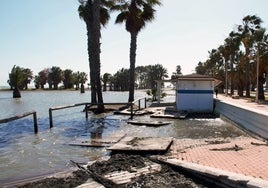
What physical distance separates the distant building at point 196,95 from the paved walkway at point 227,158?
545 inches

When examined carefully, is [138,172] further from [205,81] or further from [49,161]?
[205,81]

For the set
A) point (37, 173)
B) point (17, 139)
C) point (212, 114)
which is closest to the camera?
point (37, 173)

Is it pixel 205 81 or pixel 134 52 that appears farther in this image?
pixel 134 52

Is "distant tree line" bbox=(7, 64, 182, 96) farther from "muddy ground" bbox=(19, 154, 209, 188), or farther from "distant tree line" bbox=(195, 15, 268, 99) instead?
"muddy ground" bbox=(19, 154, 209, 188)

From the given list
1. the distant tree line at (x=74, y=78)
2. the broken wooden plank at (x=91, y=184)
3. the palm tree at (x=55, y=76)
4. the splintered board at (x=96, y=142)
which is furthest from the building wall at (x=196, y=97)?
the palm tree at (x=55, y=76)

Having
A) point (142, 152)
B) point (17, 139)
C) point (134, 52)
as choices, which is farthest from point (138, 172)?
point (134, 52)

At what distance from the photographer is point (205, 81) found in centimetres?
2644

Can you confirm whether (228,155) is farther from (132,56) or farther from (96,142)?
(132,56)

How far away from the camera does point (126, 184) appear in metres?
7.57

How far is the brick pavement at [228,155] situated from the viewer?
806 cm

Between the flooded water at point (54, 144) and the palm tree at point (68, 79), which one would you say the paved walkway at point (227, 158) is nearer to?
the flooded water at point (54, 144)

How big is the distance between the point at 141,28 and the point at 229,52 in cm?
2635

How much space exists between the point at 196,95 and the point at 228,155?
55.8 ft

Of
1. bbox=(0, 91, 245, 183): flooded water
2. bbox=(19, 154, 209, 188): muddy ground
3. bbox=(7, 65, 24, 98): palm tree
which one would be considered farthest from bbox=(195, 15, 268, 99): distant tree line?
bbox=(7, 65, 24, 98): palm tree
